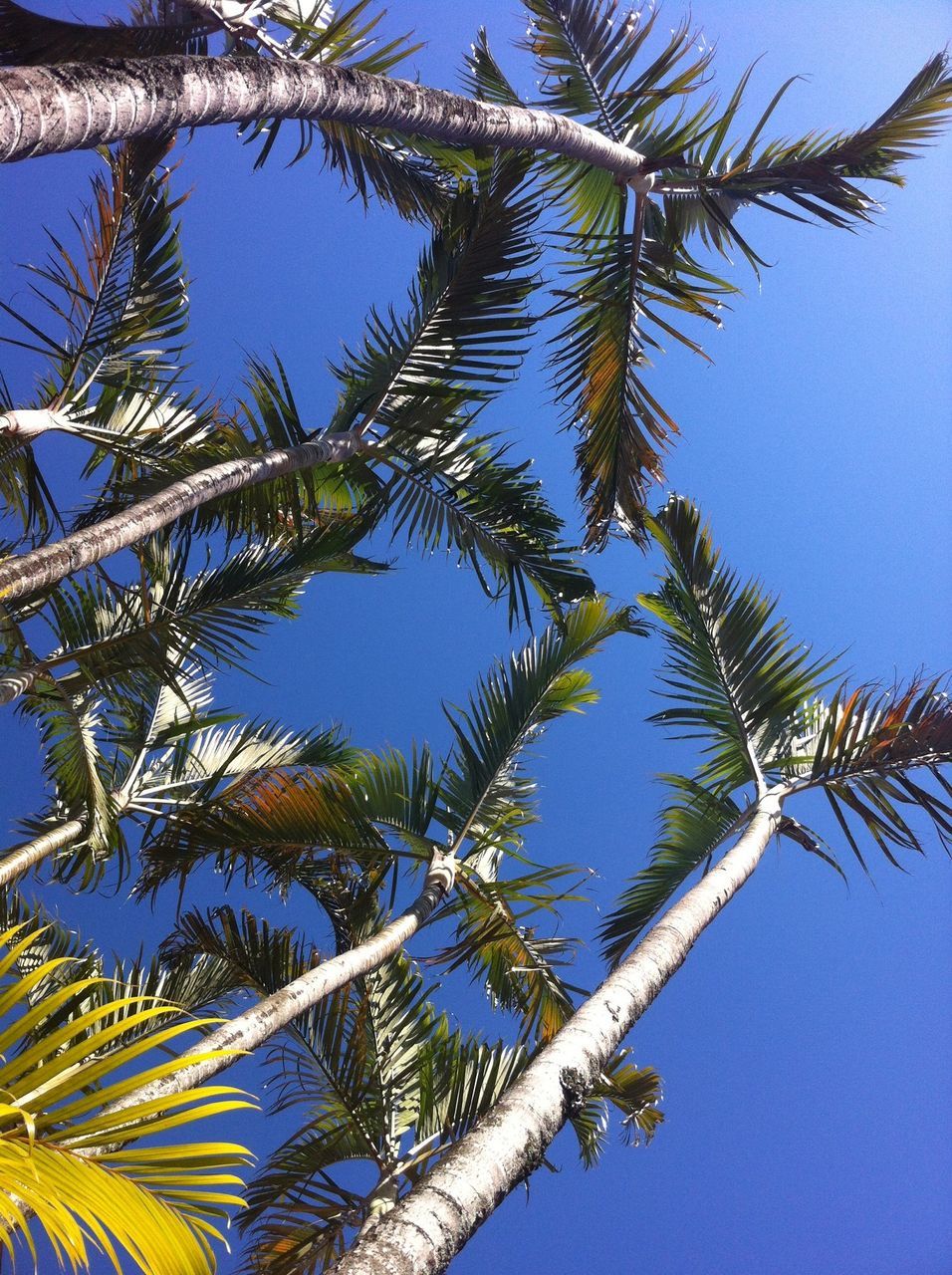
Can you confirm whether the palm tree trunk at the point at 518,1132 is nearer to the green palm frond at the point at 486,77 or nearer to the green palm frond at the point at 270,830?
the green palm frond at the point at 270,830

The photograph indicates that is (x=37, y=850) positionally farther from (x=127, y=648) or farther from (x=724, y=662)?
(x=724, y=662)

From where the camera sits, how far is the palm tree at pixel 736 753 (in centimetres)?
380

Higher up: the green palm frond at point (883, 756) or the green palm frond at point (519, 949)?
the green palm frond at point (883, 756)

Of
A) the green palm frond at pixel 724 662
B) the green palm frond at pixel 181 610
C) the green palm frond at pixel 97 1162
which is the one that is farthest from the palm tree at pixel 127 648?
the green palm frond at pixel 97 1162

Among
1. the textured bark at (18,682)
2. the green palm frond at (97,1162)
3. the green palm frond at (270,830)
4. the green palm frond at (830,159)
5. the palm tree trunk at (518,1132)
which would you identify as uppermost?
the green palm frond at (830,159)

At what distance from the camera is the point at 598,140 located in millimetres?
5090

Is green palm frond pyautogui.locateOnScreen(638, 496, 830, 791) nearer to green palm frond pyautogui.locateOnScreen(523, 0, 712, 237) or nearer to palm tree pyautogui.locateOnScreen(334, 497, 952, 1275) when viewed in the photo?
palm tree pyautogui.locateOnScreen(334, 497, 952, 1275)

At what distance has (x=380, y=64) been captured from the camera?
5203mm

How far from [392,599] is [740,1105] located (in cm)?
1059

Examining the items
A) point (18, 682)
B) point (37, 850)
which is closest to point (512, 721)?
point (18, 682)

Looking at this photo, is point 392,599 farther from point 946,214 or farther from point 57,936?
point 946,214

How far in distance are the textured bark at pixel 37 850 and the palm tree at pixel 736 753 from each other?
3.87 metres

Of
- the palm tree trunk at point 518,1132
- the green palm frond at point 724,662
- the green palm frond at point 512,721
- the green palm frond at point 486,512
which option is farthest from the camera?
the green palm frond at point 512,721

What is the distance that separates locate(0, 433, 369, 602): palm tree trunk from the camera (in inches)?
161
